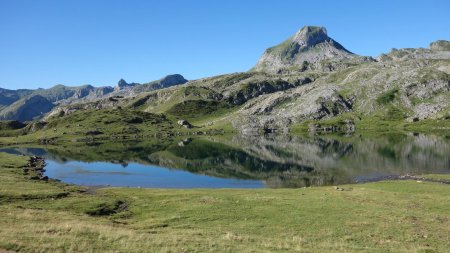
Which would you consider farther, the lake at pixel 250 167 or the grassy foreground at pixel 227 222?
the lake at pixel 250 167

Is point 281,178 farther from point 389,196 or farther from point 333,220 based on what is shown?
point 333,220

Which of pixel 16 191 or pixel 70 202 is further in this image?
pixel 16 191

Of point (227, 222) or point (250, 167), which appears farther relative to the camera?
point (250, 167)

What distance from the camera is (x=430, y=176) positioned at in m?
96.7

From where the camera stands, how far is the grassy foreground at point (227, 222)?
1244 inches

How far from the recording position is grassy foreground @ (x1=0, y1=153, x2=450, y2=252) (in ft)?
104

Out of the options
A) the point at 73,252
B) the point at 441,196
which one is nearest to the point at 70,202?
the point at 73,252

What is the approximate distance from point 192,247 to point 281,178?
291 feet

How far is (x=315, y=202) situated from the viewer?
61156mm

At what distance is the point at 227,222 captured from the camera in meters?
48.3

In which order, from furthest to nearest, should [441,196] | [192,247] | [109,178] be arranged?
[109,178]
[441,196]
[192,247]

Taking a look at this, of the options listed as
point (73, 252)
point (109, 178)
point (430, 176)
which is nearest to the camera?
point (73, 252)

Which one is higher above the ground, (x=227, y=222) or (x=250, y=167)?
(x=250, y=167)

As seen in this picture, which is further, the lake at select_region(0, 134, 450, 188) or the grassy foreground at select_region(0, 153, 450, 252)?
the lake at select_region(0, 134, 450, 188)
